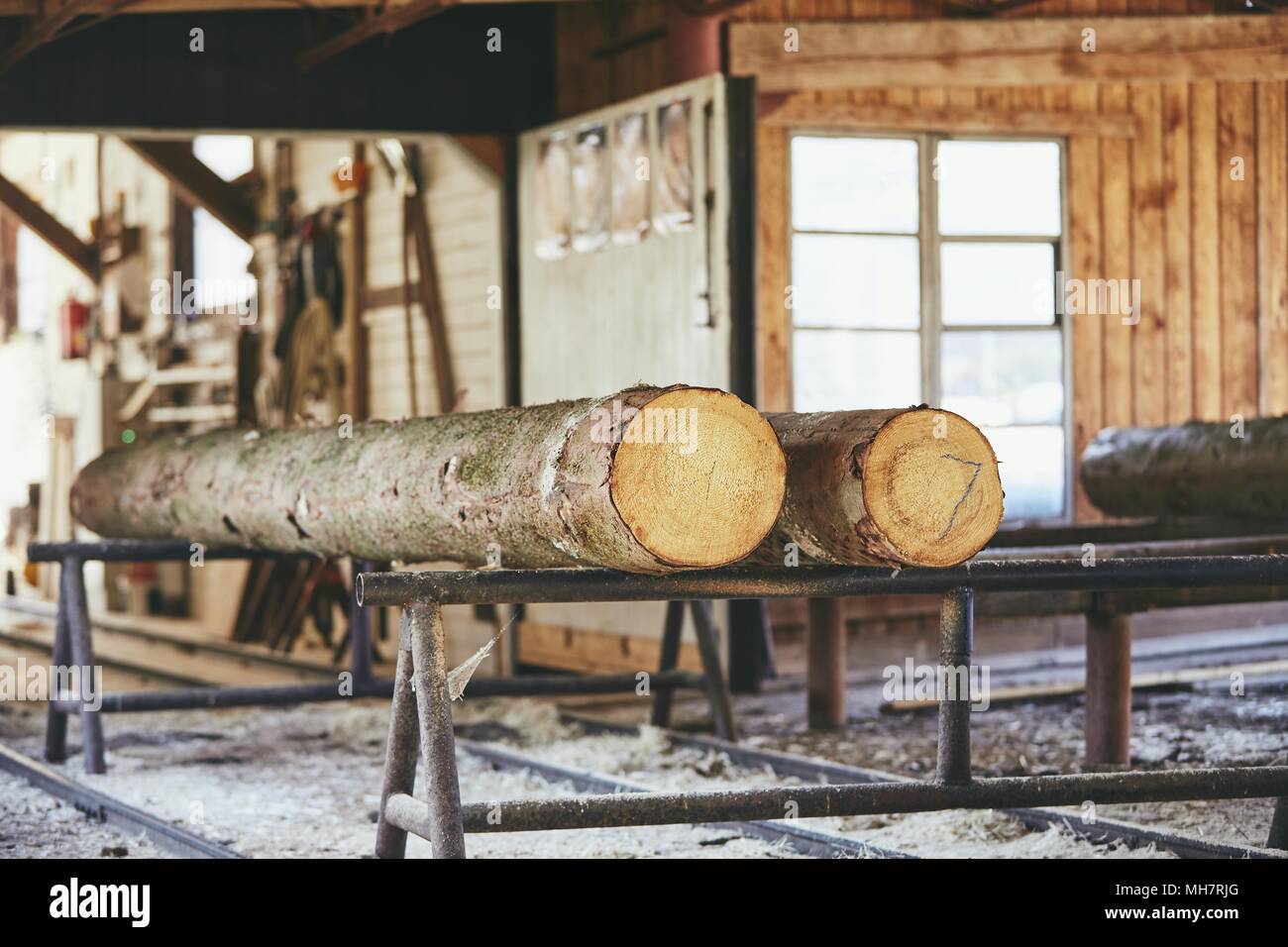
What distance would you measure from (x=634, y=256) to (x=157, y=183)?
6.22m

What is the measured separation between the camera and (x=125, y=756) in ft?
22.0

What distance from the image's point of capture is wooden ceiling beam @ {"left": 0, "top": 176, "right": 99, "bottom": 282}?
12516 mm

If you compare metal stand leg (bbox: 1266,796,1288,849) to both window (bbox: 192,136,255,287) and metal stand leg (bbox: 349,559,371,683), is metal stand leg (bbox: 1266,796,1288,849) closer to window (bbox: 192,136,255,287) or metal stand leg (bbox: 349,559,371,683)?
metal stand leg (bbox: 349,559,371,683)

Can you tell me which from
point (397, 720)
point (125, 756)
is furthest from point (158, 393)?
point (397, 720)

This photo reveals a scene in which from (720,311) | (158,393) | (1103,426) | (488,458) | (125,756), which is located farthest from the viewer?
(158,393)

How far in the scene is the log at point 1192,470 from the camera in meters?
6.70

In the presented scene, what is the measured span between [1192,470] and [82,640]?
4276mm

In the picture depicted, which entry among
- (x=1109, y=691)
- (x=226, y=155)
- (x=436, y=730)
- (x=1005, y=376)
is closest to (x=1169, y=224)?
(x=1005, y=376)

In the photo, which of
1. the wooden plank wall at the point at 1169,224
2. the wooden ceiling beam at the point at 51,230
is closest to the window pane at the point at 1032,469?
the wooden plank wall at the point at 1169,224

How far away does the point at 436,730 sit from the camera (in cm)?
400

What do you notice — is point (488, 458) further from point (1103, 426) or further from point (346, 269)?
point (346, 269)

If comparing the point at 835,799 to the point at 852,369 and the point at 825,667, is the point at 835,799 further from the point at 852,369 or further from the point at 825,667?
the point at 852,369

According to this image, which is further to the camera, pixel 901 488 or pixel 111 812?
pixel 111 812
